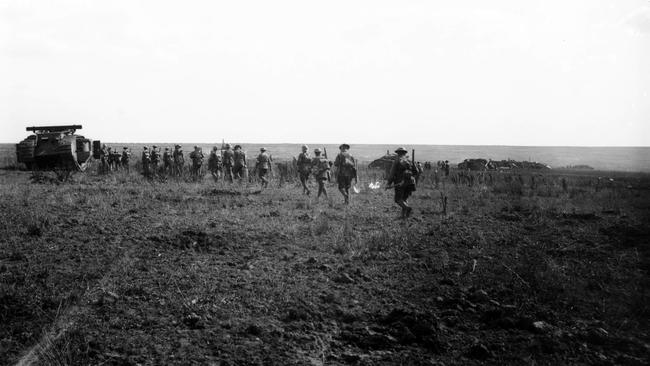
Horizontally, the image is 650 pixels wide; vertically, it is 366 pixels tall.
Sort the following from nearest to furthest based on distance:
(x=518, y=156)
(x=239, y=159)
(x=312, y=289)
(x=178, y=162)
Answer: (x=312, y=289)
(x=239, y=159)
(x=178, y=162)
(x=518, y=156)

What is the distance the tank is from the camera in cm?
2211

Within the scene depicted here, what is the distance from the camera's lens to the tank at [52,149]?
72.5 ft

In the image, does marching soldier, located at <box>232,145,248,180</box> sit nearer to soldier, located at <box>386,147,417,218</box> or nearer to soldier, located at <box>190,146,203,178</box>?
soldier, located at <box>190,146,203,178</box>

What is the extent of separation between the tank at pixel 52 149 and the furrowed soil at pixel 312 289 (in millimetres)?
13351

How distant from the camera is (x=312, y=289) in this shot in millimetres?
5383

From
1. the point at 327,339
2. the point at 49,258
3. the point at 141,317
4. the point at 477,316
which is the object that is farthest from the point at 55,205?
the point at 477,316

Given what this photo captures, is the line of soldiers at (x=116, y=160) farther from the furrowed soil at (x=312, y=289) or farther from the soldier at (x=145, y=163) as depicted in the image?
the furrowed soil at (x=312, y=289)

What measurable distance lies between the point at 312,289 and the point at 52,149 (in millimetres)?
22124

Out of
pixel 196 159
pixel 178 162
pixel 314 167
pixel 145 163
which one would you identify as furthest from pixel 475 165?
pixel 145 163

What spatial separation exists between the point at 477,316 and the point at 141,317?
3.69 metres

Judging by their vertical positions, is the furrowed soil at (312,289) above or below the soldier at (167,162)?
below

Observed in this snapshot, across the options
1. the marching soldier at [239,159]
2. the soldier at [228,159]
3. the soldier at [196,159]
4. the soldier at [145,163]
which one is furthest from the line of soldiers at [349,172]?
the soldier at [145,163]

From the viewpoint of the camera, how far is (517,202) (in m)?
14.4

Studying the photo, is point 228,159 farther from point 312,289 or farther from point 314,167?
point 312,289
